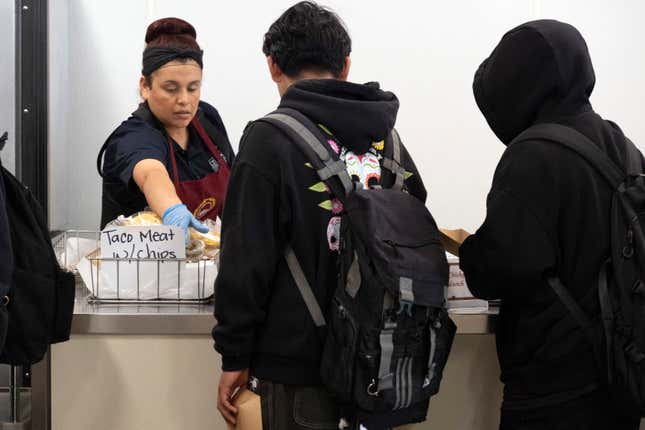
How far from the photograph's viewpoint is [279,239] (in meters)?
1.31

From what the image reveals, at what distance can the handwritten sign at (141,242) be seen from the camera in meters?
1.50

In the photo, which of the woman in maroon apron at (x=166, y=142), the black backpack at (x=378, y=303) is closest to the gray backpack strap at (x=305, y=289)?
the black backpack at (x=378, y=303)

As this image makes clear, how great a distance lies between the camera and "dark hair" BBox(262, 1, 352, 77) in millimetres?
1321

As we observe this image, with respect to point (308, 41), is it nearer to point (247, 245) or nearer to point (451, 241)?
point (247, 245)

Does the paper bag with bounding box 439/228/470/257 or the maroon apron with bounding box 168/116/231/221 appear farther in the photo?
the maroon apron with bounding box 168/116/231/221

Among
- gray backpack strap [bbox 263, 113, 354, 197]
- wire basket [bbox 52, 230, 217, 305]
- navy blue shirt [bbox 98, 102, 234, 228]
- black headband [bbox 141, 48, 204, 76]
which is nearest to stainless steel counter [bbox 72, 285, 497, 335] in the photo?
wire basket [bbox 52, 230, 217, 305]

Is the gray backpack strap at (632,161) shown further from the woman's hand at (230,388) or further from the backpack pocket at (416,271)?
the woman's hand at (230,388)

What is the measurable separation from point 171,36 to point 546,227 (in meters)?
1.21

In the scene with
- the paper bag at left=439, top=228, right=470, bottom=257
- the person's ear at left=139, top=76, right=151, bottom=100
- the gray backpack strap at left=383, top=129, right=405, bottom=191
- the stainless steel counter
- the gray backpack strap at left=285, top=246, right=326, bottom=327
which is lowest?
the stainless steel counter

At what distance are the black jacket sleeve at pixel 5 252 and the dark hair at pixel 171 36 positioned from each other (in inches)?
34.7

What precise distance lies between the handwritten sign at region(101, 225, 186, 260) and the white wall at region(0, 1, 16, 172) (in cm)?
124

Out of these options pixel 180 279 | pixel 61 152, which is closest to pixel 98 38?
pixel 61 152

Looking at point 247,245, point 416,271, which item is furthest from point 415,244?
point 247,245

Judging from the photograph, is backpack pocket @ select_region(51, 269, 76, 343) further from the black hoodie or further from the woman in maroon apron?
the woman in maroon apron
